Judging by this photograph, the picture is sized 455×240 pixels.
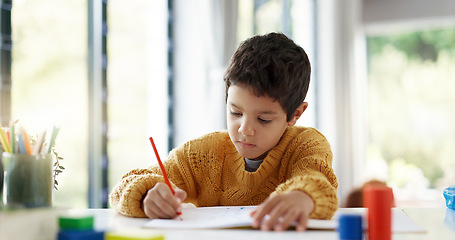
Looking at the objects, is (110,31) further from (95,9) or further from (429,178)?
(429,178)

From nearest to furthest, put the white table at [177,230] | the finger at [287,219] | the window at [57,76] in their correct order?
the white table at [177,230], the finger at [287,219], the window at [57,76]

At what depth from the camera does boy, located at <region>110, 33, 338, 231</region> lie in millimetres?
916

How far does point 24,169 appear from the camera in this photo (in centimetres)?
81

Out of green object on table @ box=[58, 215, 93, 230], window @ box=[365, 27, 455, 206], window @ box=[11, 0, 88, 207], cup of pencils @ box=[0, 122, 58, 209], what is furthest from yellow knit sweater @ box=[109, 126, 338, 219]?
window @ box=[365, 27, 455, 206]

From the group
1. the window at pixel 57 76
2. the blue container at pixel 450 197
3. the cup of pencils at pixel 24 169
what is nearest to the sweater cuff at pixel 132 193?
the cup of pencils at pixel 24 169

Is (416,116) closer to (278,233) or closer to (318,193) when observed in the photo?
(318,193)

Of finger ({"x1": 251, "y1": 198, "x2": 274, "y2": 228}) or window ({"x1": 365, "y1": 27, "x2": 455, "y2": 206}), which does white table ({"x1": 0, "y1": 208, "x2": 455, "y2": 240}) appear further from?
window ({"x1": 365, "y1": 27, "x2": 455, "y2": 206})

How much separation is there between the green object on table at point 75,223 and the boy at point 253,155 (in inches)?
9.1

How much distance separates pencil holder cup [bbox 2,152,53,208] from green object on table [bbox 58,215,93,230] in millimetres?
142

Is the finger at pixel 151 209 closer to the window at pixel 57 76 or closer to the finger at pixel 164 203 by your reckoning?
the finger at pixel 164 203

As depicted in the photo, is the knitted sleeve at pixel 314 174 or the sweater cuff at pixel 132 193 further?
the sweater cuff at pixel 132 193

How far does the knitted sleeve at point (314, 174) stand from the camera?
0.84 meters

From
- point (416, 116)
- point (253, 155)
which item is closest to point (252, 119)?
point (253, 155)

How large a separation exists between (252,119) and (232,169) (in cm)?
22
